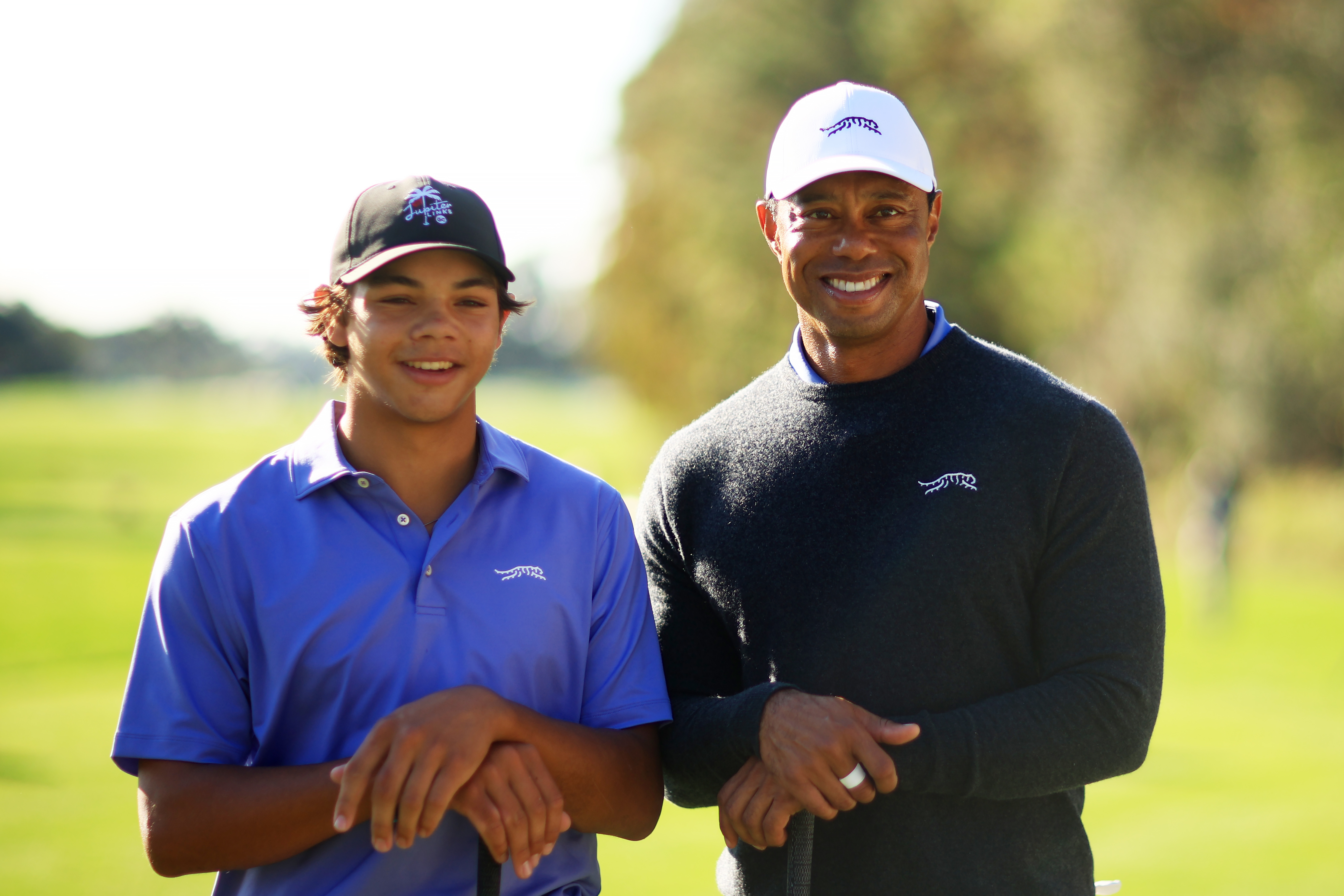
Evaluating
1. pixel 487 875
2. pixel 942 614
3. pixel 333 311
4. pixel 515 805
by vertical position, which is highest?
pixel 333 311

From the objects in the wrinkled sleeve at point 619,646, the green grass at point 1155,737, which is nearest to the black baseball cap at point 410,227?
the wrinkled sleeve at point 619,646

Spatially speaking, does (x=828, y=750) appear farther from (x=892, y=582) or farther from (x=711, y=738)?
(x=892, y=582)

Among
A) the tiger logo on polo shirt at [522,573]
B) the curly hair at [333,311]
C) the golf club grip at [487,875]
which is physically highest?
the curly hair at [333,311]

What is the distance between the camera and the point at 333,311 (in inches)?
107

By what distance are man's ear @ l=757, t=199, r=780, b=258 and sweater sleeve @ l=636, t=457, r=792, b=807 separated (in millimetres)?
636

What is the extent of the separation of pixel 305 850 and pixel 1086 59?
21.1 metres

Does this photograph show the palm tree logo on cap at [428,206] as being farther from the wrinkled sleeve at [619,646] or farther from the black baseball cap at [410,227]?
the wrinkled sleeve at [619,646]

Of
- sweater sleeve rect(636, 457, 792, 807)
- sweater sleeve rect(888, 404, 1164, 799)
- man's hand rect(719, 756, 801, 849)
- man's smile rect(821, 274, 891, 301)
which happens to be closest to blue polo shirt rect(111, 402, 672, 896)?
sweater sleeve rect(636, 457, 792, 807)

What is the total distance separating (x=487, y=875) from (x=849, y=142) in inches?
71.5

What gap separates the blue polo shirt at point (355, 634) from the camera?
2449 millimetres

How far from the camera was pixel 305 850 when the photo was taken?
→ 2.51 meters

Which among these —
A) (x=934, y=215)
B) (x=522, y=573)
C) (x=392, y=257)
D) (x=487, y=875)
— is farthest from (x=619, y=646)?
(x=934, y=215)

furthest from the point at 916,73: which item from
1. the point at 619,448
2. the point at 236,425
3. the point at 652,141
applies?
the point at 236,425

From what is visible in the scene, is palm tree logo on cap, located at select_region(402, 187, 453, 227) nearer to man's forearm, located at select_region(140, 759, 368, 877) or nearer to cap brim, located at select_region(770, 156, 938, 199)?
cap brim, located at select_region(770, 156, 938, 199)
